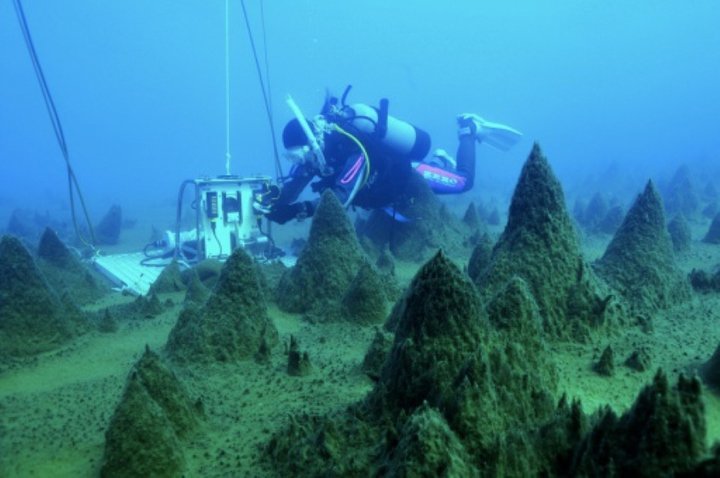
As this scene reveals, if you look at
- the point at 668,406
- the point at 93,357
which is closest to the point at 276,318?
the point at 93,357

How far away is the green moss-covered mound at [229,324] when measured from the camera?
6864mm

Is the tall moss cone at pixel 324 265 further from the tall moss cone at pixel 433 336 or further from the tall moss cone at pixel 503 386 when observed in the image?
the tall moss cone at pixel 433 336

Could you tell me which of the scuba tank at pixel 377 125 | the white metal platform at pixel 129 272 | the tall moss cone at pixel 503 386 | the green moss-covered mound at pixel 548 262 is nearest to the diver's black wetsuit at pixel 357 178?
the scuba tank at pixel 377 125

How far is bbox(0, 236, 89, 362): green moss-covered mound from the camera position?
7.66 meters

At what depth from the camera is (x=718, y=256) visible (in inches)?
524

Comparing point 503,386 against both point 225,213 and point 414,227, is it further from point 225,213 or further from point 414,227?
point 414,227

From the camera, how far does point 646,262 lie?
25.5 ft

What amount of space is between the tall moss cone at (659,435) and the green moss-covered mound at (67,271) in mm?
11835

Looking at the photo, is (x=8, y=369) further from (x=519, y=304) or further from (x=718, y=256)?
(x=718, y=256)

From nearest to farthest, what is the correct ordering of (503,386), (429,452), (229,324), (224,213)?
(429,452) → (503,386) → (229,324) → (224,213)

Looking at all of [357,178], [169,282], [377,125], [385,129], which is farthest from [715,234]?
[169,282]

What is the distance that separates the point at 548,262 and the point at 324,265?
13.4 feet

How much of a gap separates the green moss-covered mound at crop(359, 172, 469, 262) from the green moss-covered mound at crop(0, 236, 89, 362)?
28.1 ft

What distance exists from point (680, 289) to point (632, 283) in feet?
3.20
